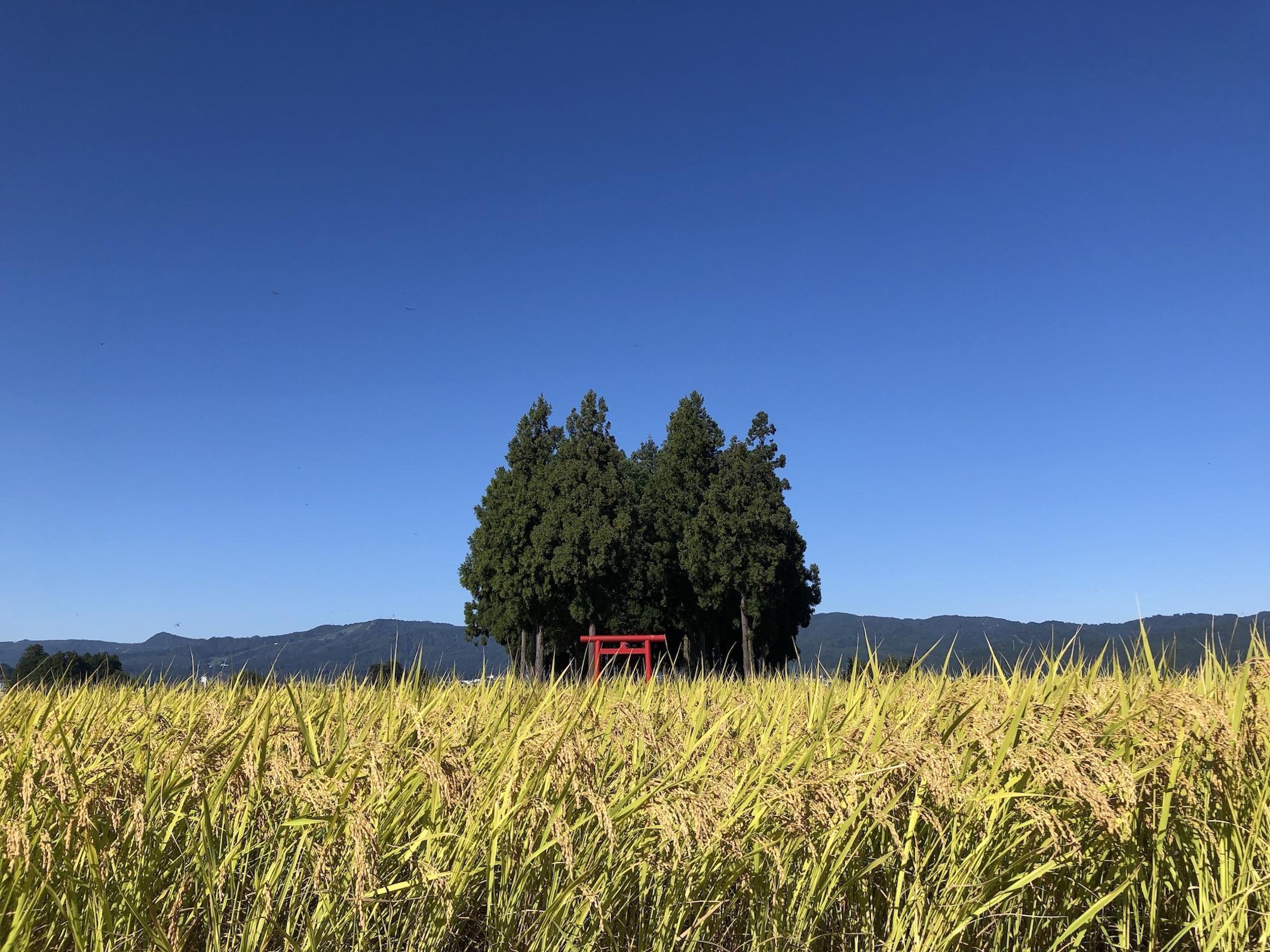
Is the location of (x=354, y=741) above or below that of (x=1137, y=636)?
below

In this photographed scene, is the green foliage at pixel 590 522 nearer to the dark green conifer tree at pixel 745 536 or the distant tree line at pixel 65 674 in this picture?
the dark green conifer tree at pixel 745 536

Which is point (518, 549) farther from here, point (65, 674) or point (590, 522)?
point (65, 674)

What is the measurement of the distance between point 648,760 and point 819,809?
41.6 inches

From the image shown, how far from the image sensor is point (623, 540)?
103ft

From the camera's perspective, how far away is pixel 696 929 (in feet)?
9.04

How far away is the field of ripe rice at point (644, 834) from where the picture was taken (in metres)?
2.60

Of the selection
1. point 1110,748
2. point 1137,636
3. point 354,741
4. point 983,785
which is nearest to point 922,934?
point 983,785

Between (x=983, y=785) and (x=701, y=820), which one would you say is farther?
(x=983, y=785)

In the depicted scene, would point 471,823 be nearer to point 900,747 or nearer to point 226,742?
point 226,742

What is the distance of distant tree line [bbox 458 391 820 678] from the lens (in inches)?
1236

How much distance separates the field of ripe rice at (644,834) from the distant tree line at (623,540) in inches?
1065

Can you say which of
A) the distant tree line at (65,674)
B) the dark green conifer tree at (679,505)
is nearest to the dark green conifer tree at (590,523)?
the dark green conifer tree at (679,505)

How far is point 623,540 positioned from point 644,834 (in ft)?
93.8

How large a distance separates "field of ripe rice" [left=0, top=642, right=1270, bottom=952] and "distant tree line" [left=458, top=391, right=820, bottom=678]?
2706 cm
